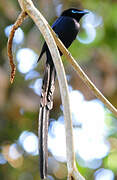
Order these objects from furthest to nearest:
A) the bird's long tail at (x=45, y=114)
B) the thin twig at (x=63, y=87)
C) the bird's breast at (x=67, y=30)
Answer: the bird's breast at (x=67, y=30) → the bird's long tail at (x=45, y=114) → the thin twig at (x=63, y=87)

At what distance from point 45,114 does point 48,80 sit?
41cm

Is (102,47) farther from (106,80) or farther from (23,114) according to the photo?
(23,114)

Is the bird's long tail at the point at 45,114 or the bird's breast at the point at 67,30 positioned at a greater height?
the bird's breast at the point at 67,30

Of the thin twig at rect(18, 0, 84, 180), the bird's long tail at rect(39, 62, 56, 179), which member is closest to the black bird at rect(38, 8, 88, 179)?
the bird's long tail at rect(39, 62, 56, 179)

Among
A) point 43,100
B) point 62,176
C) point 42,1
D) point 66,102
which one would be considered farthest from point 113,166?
point 66,102

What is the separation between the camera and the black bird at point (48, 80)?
4.58ft

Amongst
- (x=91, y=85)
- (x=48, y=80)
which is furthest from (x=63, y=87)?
(x=48, y=80)

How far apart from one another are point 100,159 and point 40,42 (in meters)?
1.38

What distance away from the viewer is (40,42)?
13.6 ft

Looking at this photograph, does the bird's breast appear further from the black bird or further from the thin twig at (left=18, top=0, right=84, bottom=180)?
the thin twig at (left=18, top=0, right=84, bottom=180)

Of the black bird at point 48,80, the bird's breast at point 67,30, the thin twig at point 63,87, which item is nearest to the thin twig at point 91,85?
the thin twig at point 63,87

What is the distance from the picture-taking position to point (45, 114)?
1676 mm

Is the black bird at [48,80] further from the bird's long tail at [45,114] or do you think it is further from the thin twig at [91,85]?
the thin twig at [91,85]

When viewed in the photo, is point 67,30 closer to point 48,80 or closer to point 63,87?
point 48,80
